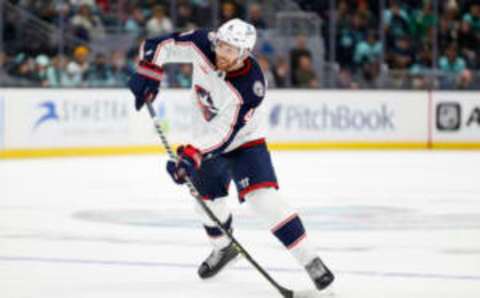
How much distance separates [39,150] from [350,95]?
440cm

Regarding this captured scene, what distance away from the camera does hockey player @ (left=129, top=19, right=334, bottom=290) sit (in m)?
4.80

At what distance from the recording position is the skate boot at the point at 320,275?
188 inches

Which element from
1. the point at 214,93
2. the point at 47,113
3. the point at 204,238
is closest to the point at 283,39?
the point at 47,113

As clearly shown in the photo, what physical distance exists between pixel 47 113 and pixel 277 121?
3233 millimetres

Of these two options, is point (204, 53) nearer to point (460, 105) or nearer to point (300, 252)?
point (300, 252)

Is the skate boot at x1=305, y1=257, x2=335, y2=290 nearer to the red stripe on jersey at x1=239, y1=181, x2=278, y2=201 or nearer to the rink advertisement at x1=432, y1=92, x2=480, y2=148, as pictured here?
the red stripe on jersey at x1=239, y1=181, x2=278, y2=201

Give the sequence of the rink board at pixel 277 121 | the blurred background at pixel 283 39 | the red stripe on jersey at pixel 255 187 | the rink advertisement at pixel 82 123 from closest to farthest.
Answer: the red stripe on jersey at pixel 255 187, the rink advertisement at pixel 82 123, the rink board at pixel 277 121, the blurred background at pixel 283 39

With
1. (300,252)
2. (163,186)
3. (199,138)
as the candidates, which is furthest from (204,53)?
(163,186)

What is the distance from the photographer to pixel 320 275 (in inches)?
188

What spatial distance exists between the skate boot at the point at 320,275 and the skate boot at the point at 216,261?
606mm

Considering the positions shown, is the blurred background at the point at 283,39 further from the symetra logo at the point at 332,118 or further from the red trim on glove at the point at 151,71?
the red trim on glove at the point at 151,71

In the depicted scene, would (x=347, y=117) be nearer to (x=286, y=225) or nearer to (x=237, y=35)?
(x=286, y=225)

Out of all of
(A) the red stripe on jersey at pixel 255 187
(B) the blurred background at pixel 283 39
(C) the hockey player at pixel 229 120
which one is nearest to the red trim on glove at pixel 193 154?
(C) the hockey player at pixel 229 120

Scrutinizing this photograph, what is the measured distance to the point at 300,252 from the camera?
4.85 metres
